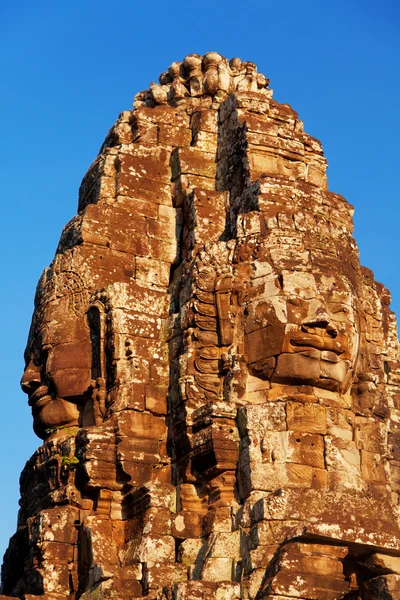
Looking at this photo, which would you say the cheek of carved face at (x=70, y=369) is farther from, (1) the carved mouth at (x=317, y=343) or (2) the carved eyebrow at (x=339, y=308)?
(2) the carved eyebrow at (x=339, y=308)

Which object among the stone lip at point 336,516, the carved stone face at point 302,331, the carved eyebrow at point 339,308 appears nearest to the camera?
the stone lip at point 336,516

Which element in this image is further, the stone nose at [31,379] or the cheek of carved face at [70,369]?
the stone nose at [31,379]

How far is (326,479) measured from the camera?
16.7 meters

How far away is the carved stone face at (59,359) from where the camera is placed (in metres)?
19.0

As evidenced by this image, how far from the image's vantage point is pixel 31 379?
19.5 m

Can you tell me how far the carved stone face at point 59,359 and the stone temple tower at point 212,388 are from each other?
3 centimetres

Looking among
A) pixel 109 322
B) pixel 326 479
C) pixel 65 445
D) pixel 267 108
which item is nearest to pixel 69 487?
pixel 65 445

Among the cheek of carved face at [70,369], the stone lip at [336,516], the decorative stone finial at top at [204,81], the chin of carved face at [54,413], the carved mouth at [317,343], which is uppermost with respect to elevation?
the decorative stone finial at top at [204,81]

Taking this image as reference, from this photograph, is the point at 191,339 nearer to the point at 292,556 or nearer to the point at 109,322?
the point at 109,322

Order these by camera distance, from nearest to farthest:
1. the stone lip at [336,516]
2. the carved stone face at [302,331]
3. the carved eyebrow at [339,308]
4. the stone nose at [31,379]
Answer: the stone lip at [336,516]
the carved stone face at [302,331]
the carved eyebrow at [339,308]
the stone nose at [31,379]

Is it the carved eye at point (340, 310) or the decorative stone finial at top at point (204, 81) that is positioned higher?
the decorative stone finial at top at point (204, 81)

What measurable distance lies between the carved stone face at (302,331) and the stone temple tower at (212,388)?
3cm

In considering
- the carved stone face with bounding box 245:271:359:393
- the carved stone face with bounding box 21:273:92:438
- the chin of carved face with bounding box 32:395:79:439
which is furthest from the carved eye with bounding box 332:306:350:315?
the chin of carved face with bounding box 32:395:79:439

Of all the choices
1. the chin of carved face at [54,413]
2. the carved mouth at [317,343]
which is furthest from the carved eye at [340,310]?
the chin of carved face at [54,413]
